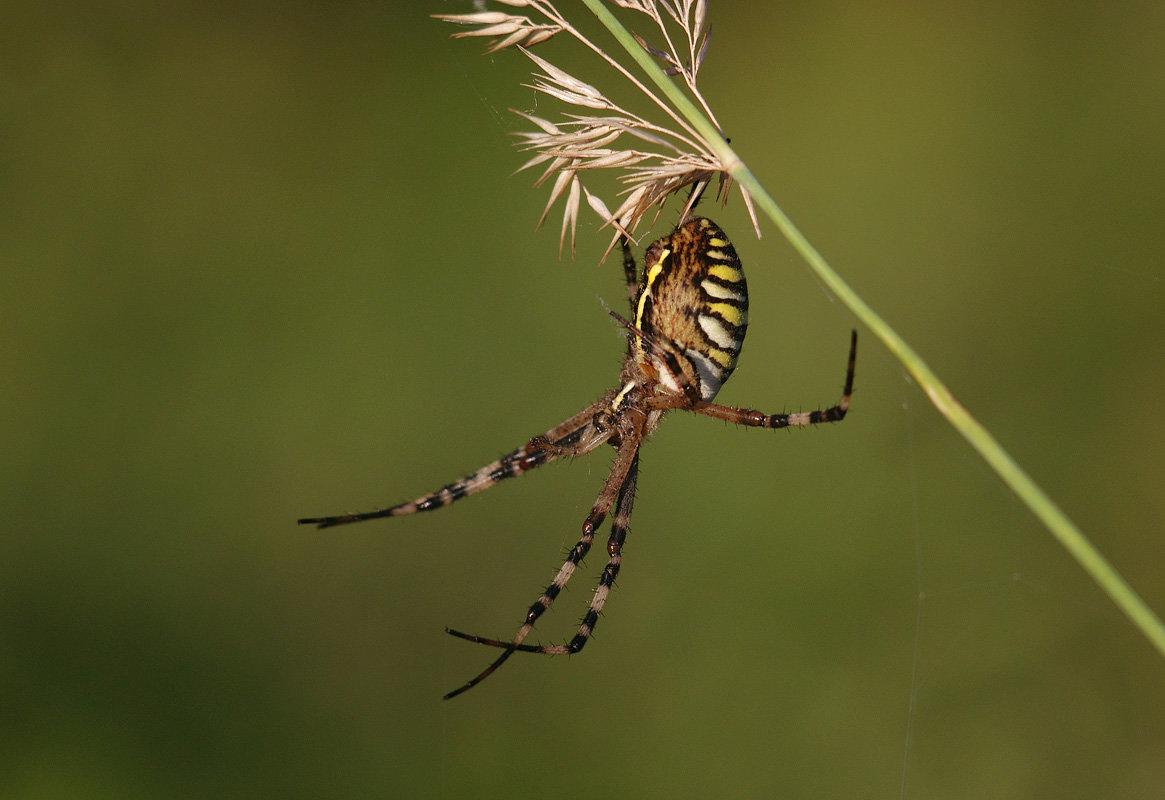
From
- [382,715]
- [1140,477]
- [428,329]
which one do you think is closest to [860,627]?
[1140,477]

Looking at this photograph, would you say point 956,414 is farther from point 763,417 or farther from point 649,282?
point 649,282

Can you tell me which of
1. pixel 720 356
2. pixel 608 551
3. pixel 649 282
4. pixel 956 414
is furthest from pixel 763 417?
pixel 956 414

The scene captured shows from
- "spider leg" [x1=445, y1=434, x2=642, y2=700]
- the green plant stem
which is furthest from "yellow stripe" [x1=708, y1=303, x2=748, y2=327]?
the green plant stem

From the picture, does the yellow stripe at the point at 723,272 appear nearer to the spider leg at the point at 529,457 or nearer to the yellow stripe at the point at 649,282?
the yellow stripe at the point at 649,282

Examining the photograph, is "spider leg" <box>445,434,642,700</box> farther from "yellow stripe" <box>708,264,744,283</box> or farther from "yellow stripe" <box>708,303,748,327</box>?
"yellow stripe" <box>708,264,744,283</box>

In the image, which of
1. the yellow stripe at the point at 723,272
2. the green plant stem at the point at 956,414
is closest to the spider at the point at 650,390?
the yellow stripe at the point at 723,272

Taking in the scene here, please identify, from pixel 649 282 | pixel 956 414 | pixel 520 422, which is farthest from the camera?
pixel 520 422
